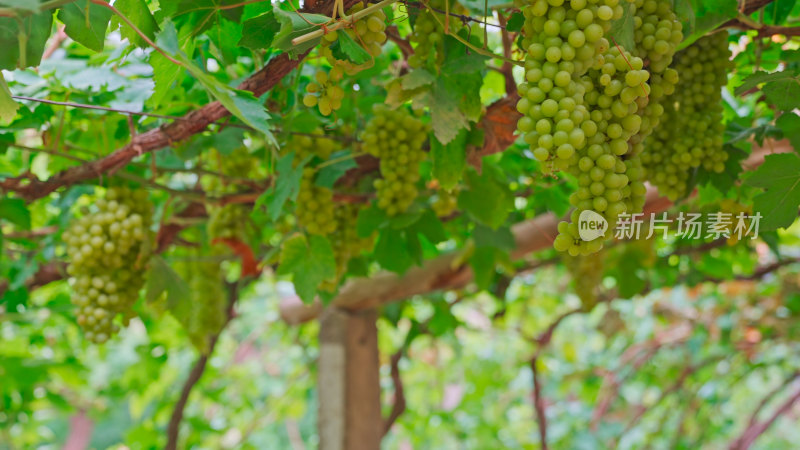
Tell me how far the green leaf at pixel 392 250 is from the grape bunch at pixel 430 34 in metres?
0.57

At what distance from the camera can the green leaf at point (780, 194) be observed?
1.03 m

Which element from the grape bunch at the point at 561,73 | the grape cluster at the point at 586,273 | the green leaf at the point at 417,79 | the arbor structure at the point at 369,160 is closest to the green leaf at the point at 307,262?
the arbor structure at the point at 369,160

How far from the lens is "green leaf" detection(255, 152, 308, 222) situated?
133cm

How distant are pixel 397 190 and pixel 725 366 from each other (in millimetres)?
3373

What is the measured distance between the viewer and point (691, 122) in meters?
1.13

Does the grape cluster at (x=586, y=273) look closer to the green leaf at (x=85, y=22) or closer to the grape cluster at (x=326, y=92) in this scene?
the grape cluster at (x=326, y=92)

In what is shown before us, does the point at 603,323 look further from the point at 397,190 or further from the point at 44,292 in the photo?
the point at 44,292

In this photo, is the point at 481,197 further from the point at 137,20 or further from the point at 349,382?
the point at 349,382

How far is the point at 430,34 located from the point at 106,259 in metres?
0.83

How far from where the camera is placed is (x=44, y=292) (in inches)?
146

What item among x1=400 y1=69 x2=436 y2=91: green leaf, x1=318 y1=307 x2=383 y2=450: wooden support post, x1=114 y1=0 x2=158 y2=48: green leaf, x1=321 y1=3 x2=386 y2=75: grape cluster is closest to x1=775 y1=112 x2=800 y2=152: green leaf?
x1=400 y1=69 x2=436 y2=91: green leaf

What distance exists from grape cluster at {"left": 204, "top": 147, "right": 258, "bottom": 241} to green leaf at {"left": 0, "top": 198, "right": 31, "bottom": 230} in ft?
1.33

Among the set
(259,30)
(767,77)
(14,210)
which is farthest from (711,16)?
(14,210)

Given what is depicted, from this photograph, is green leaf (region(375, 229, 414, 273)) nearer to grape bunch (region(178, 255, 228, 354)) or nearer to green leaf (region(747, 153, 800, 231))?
grape bunch (region(178, 255, 228, 354))
